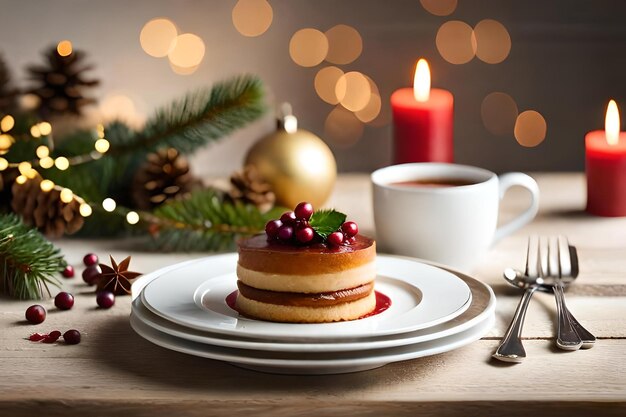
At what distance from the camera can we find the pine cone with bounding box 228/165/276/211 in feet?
4.30

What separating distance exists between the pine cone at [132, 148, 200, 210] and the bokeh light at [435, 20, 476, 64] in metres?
0.72

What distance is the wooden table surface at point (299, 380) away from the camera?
69 centimetres

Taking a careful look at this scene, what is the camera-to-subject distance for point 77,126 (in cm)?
153

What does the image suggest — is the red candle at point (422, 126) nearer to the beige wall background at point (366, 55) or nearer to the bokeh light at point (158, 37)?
the beige wall background at point (366, 55)

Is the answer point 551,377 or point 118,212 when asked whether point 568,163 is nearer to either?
point 118,212

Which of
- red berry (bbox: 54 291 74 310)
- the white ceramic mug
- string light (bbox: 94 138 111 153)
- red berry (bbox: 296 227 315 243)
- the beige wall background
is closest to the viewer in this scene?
red berry (bbox: 296 227 315 243)

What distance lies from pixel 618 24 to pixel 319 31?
0.61m

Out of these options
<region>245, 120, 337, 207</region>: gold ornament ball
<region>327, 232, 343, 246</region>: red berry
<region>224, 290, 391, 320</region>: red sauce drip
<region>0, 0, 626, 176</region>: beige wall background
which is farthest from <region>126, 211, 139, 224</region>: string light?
<region>0, 0, 626, 176</region>: beige wall background

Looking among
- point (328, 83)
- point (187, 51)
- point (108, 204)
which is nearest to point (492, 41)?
point (328, 83)

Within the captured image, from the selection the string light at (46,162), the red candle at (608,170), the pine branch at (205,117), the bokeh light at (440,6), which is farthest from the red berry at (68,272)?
the bokeh light at (440,6)

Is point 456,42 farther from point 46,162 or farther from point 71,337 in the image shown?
point 71,337

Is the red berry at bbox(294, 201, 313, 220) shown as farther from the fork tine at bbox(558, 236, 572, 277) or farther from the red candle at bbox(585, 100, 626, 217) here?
the red candle at bbox(585, 100, 626, 217)

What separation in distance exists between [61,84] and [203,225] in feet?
1.59

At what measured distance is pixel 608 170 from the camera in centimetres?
134
